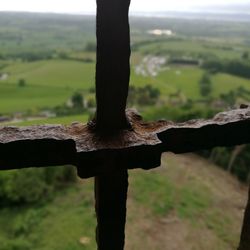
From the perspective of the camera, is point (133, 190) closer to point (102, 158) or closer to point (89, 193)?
point (89, 193)

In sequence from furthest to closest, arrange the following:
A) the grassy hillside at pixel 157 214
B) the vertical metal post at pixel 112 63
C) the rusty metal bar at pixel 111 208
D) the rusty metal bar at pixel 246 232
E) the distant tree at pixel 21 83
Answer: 1. the distant tree at pixel 21 83
2. the grassy hillside at pixel 157 214
3. the rusty metal bar at pixel 246 232
4. the rusty metal bar at pixel 111 208
5. the vertical metal post at pixel 112 63

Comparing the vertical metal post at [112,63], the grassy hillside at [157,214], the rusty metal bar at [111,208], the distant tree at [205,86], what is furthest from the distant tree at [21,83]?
the vertical metal post at [112,63]

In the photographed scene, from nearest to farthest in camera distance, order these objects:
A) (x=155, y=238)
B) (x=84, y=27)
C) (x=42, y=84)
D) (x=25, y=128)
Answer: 1. (x=25, y=128)
2. (x=155, y=238)
3. (x=42, y=84)
4. (x=84, y=27)

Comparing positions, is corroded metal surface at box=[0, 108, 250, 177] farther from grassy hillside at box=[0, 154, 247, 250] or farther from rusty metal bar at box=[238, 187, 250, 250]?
grassy hillside at box=[0, 154, 247, 250]

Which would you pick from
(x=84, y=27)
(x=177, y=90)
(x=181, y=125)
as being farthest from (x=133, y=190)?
(x=84, y=27)

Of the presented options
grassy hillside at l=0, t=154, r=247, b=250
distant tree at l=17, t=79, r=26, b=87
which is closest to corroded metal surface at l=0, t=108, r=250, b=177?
grassy hillside at l=0, t=154, r=247, b=250

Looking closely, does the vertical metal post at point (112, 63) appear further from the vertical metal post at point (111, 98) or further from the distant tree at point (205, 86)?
the distant tree at point (205, 86)

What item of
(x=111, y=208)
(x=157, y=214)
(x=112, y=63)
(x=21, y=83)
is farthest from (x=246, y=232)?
(x=21, y=83)
